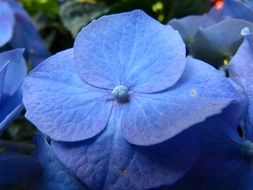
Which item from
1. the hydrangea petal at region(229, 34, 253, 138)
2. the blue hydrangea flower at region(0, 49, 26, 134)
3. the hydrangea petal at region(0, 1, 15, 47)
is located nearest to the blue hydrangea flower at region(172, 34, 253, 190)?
the hydrangea petal at region(229, 34, 253, 138)

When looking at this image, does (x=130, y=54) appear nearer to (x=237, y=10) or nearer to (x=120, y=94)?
(x=120, y=94)

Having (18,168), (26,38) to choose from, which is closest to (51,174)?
(18,168)

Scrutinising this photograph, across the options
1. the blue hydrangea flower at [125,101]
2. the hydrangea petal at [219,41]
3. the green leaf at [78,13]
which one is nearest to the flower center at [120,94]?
the blue hydrangea flower at [125,101]

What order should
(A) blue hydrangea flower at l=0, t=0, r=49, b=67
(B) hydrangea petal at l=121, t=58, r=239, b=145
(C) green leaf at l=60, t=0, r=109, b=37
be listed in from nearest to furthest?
1. (B) hydrangea petal at l=121, t=58, r=239, b=145
2. (A) blue hydrangea flower at l=0, t=0, r=49, b=67
3. (C) green leaf at l=60, t=0, r=109, b=37

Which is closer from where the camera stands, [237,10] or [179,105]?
[179,105]

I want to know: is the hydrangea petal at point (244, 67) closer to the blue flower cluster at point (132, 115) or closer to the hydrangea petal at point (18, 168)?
the blue flower cluster at point (132, 115)

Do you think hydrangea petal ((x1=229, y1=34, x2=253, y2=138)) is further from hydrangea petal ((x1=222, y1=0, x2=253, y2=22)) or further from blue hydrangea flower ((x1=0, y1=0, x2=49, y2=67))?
blue hydrangea flower ((x1=0, y1=0, x2=49, y2=67))

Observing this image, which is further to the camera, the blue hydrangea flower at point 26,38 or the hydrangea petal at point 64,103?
the blue hydrangea flower at point 26,38
